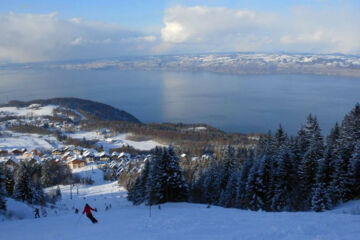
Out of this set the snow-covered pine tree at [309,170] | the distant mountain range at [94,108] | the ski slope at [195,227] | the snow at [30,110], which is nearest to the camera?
the ski slope at [195,227]

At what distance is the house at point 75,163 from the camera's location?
4792 cm

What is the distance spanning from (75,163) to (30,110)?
76243 mm

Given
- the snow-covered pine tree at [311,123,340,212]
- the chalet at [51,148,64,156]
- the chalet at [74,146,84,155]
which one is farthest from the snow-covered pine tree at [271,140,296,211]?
the chalet at [51,148,64,156]

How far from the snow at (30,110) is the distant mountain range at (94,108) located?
190 inches

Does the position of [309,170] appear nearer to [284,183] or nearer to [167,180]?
[284,183]

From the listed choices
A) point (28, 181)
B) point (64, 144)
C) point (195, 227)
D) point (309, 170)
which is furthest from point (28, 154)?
point (195, 227)

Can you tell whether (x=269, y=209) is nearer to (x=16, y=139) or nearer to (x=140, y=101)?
(x=16, y=139)

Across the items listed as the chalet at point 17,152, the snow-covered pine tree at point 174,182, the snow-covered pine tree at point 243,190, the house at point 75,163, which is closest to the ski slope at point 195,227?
the snow-covered pine tree at point 174,182

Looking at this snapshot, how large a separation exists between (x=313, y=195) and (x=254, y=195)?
299 centimetres

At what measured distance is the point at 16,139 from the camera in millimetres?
68875

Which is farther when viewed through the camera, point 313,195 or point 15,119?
point 15,119

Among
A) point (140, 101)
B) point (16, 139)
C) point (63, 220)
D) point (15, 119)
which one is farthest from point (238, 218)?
point (140, 101)

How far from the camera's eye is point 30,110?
4345 inches

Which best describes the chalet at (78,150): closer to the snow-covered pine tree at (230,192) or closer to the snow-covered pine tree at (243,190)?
the snow-covered pine tree at (230,192)
